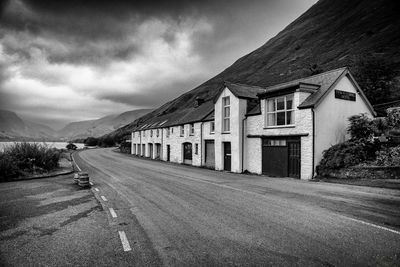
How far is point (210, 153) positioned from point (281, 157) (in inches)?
387

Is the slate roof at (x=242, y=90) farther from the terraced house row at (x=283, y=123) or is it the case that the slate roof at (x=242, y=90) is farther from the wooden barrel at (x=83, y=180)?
the wooden barrel at (x=83, y=180)

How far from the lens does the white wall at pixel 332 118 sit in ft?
52.4

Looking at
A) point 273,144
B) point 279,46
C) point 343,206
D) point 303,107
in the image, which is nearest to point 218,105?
point 273,144

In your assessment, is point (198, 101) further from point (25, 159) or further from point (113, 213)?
point (113, 213)

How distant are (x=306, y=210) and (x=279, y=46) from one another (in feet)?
430

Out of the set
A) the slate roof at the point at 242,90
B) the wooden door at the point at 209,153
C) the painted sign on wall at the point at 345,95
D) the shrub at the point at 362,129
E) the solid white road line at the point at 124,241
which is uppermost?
the slate roof at the point at 242,90

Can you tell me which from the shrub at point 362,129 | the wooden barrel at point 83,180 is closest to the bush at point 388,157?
the shrub at point 362,129

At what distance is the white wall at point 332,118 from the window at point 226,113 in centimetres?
856

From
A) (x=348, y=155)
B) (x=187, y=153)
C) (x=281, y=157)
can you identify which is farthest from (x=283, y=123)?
(x=187, y=153)

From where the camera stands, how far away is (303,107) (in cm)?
1620

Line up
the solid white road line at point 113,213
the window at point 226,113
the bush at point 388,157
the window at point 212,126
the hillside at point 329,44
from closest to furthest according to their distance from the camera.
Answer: the solid white road line at point 113,213
the bush at point 388,157
the window at point 226,113
the window at point 212,126
the hillside at point 329,44

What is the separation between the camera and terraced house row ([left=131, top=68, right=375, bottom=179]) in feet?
52.8

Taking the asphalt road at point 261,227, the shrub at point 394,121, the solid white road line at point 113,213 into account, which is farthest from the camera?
the shrub at point 394,121

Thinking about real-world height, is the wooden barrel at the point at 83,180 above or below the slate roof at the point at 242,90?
below
